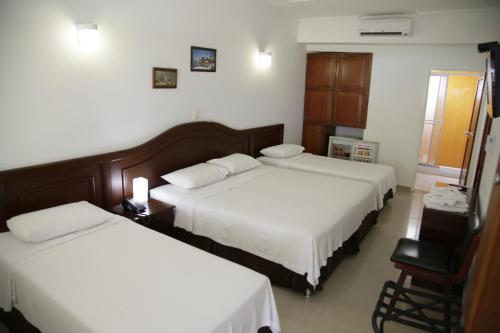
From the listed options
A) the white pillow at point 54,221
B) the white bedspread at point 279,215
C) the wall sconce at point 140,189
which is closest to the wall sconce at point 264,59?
the white bedspread at point 279,215

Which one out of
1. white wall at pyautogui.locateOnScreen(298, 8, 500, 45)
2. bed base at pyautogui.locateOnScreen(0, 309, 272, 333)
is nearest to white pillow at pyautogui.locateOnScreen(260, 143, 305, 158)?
white wall at pyautogui.locateOnScreen(298, 8, 500, 45)

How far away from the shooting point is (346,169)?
4379 millimetres

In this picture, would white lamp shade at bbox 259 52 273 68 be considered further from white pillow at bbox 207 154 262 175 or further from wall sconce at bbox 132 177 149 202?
wall sconce at bbox 132 177 149 202

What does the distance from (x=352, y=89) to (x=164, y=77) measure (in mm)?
3281

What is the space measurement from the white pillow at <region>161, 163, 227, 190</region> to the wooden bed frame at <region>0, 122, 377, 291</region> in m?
0.16

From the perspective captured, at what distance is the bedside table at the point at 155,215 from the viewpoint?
9.12 feet

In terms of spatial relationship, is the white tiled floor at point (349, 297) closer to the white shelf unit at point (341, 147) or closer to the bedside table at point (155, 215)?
the bedside table at point (155, 215)

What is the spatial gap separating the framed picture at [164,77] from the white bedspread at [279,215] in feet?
3.07

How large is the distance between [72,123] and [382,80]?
435 centimetres

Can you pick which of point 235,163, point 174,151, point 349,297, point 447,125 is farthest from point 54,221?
point 447,125

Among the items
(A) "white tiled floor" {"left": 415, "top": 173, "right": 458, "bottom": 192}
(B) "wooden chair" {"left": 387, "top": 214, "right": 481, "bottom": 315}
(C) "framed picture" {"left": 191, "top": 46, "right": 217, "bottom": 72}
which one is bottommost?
(A) "white tiled floor" {"left": 415, "top": 173, "right": 458, "bottom": 192}

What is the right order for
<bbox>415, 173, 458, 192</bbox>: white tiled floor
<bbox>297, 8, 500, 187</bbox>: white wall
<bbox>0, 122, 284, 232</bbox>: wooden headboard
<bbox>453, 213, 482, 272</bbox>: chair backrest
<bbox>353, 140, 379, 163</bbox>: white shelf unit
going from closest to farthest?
1. <bbox>453, 213, 482, 272</bbox>: chair backrest
2. <bbox>0, 122, 284, 232</bbox>: wooden headboard
3. <bbox>297, 8, 500, 187</bbox>: white wall
4. <bbox>353, 140, 379, 163</bbox>: white shelf unit
5. <bbox>415, 173, 458, 192</bbox>: white tiled floor

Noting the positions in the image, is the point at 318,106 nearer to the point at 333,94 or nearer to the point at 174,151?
the point at 333,94

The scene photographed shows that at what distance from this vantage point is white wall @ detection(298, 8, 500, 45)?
427 cm
